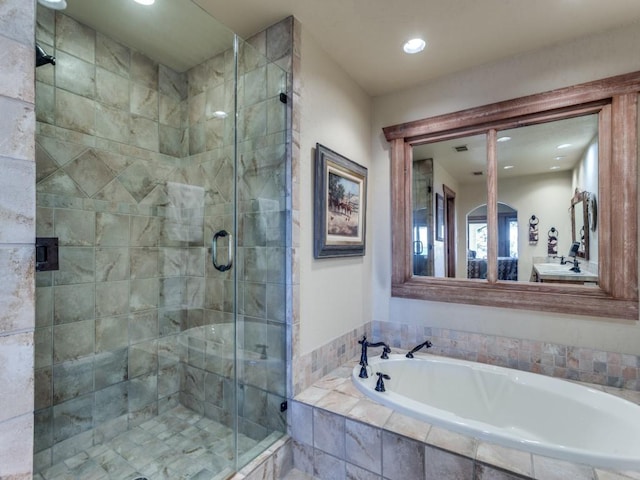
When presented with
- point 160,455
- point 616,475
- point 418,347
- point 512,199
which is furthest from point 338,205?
point 160,455

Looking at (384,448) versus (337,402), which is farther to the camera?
(337,402)

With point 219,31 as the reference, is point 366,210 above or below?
below

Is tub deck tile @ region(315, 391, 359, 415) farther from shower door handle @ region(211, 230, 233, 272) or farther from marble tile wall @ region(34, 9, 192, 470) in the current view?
marble tile wall @ region(34, 9, 192, 470)

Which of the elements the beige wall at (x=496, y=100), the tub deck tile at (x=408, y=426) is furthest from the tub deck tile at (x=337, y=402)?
the beige wall at (x=496, y=100)

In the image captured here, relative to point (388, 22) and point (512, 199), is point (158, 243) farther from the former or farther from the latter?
point (512, 199)

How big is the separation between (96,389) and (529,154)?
3404 mm

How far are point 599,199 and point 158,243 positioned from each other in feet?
10.0

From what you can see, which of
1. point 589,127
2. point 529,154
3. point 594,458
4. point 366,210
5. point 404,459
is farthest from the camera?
point 366,210

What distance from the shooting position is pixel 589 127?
207 cm

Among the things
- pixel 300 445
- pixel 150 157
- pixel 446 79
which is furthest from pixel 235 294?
pixel 446 79

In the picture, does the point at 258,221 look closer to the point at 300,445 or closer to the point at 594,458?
the point at 300,445

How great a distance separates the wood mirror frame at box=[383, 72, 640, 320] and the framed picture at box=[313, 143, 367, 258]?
1.23ft

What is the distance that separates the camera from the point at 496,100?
2.27m

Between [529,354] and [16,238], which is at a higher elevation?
[16,238]
